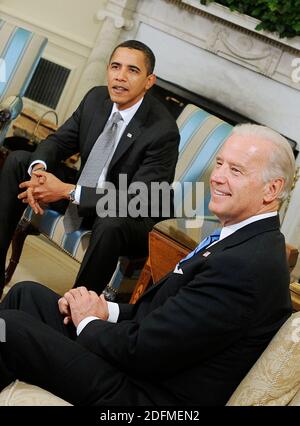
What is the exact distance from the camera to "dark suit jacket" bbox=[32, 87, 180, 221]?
2908mm

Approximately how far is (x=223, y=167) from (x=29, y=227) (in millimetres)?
1541

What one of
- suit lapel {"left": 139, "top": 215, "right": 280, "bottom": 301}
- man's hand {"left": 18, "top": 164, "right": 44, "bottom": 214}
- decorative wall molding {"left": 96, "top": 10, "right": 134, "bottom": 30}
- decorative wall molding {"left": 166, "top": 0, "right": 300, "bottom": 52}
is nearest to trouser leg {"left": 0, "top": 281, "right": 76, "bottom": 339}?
suit lapel {"left": 139, "top": 215, "right": 280, "bottom": 301}

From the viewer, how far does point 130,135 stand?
9.72 ft

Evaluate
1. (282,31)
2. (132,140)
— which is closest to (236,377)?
(132,140)

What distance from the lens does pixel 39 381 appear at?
161cm

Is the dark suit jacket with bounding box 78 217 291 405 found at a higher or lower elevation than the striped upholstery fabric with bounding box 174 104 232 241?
lower

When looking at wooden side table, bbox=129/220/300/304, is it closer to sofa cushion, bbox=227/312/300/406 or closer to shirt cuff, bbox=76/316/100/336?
shirt cuff, bbox=76/316/100/336

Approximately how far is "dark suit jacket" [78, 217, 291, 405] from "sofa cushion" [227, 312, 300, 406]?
72mm

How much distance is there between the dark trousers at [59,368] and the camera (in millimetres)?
1581

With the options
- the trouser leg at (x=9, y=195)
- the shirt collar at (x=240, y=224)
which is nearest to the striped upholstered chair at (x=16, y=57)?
the trouser leg at (x=9, y=195)

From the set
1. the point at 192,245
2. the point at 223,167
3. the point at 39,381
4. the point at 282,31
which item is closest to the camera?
the point at 39,381

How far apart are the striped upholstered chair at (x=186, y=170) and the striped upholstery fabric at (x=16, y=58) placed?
867 mm

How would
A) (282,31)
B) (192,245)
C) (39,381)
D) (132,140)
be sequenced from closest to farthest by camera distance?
1. (39,381)
2. (192,245)
3. (132,140)
4. (282,31)
